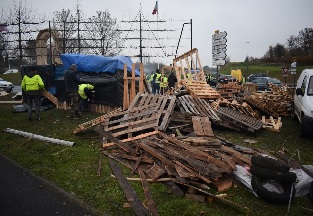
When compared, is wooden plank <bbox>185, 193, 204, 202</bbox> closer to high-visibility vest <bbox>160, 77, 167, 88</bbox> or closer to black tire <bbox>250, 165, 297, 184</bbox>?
black tire <bbox>250, 165, 297, 184</bbox>

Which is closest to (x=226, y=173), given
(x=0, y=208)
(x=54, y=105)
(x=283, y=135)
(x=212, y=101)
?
(x=0, y=208)

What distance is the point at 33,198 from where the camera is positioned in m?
4.38

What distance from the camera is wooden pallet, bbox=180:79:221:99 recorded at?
1103 cm

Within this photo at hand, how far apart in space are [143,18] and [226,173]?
27.6 meters

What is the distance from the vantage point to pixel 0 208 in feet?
13.2

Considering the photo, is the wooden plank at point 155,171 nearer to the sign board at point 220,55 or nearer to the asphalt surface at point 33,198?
the asphalt surface at point 33,198

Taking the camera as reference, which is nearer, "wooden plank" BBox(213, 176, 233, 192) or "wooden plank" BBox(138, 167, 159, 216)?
"wooden plank" BBox(138, 167, 159, 216)

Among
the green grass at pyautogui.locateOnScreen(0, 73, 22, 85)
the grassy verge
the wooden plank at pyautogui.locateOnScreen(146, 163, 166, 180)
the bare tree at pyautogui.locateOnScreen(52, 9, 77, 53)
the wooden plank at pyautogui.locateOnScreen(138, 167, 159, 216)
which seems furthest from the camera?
the green grass at pyautogui.locateOnScreen(0, 73, 22, 85)

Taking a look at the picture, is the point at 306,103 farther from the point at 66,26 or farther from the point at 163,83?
the point at 66,26

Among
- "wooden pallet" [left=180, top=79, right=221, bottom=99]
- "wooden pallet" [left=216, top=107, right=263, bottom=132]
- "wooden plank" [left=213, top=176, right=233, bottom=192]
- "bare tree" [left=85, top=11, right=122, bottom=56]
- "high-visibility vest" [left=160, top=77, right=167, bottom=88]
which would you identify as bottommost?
"wooden plank" [left=213, top=176, right=233, bottom=192]

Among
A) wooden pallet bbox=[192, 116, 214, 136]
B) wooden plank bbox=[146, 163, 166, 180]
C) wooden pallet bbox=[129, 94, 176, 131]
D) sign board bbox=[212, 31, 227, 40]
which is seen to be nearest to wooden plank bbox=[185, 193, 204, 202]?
wooden plank bbox=[146, 163, 166, 180]

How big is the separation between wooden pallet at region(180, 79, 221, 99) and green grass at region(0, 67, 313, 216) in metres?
2.28

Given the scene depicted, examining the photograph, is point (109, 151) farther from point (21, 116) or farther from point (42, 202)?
point (21, 116)

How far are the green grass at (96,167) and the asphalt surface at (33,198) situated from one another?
6.6 inches
